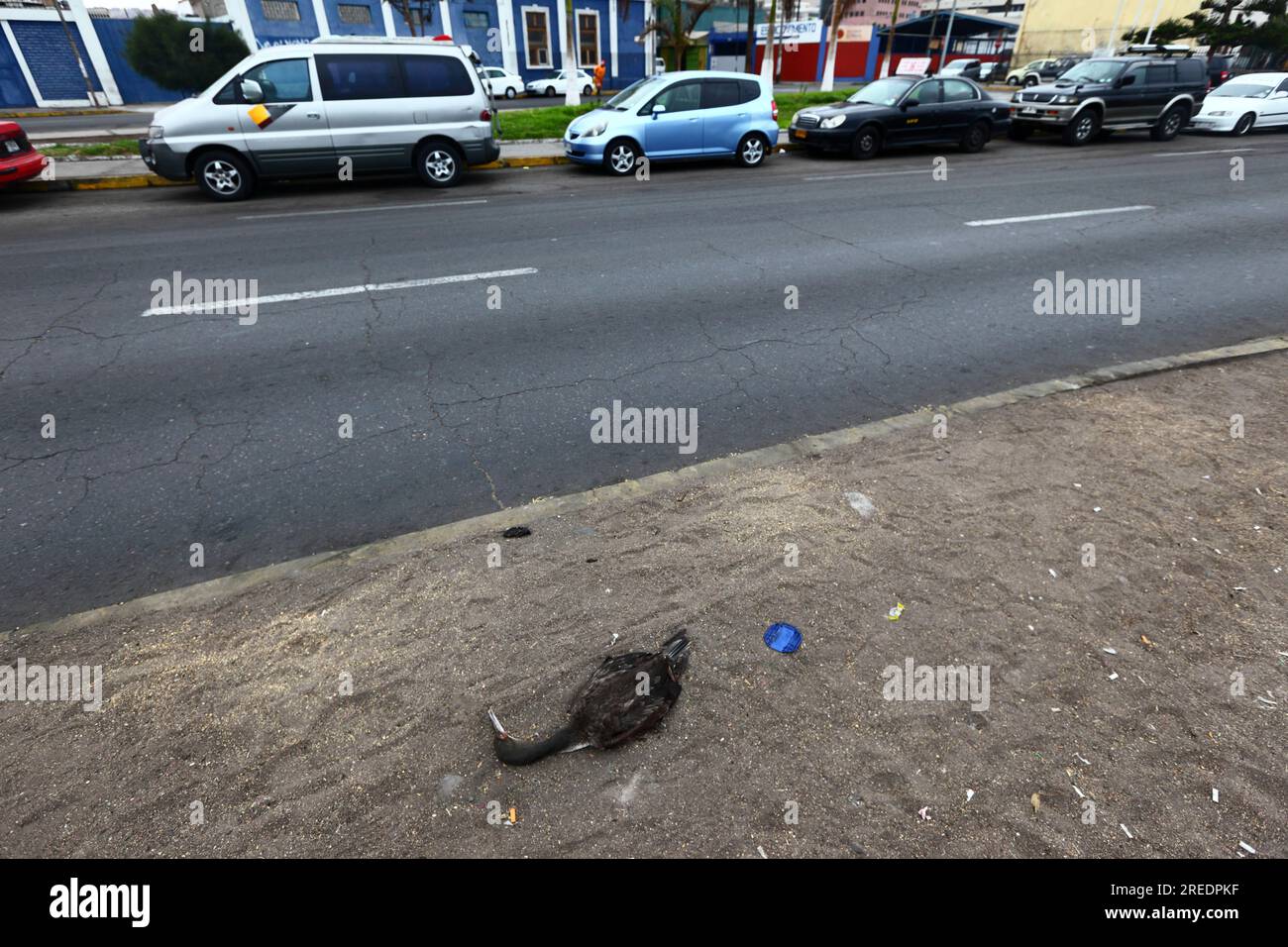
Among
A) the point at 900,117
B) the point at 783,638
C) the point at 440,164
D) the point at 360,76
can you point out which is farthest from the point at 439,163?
the point at 783,638

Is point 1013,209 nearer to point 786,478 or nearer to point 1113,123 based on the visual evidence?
point 786,478

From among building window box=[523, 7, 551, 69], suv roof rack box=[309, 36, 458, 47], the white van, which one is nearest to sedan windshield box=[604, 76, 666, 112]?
the white van

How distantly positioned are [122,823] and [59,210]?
1234 centimetres

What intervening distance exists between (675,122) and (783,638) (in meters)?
13.3

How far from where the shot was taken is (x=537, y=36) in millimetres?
35000

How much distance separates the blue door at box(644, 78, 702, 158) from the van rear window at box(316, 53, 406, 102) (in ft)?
15.9

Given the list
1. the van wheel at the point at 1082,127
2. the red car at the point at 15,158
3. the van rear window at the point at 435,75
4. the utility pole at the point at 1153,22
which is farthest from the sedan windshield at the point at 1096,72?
the utility pole at the point at 1153,22

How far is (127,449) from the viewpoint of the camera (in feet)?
14.4

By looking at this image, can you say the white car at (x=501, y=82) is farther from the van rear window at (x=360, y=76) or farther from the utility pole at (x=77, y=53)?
the van rear window at (x=360, y=76)

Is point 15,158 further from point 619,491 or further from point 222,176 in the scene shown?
point 619,491

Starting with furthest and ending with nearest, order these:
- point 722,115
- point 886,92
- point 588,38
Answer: point 588,38 < point 886,92 < point 722,115

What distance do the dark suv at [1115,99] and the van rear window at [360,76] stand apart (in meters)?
16.0

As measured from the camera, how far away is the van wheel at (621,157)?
1341cm
